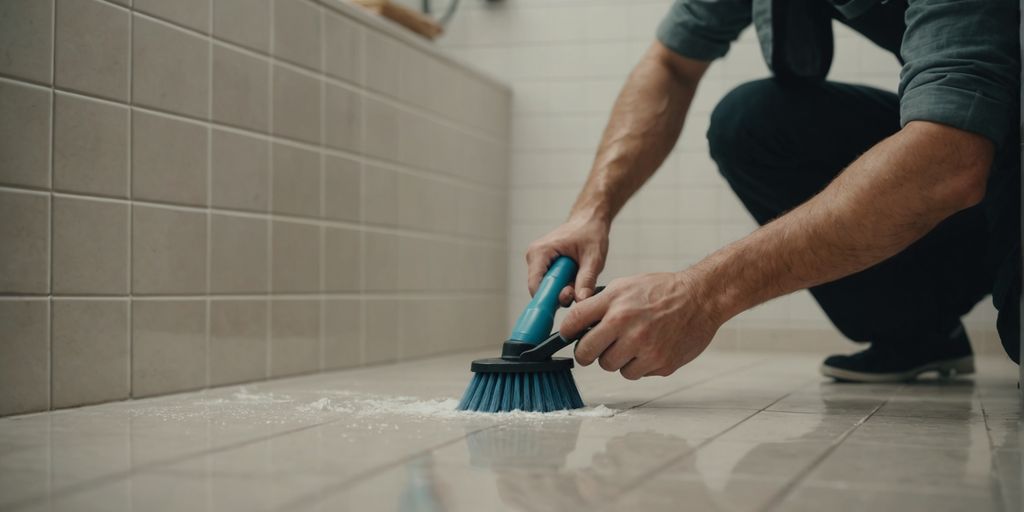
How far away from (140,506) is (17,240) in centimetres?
67

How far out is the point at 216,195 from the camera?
1700 mm

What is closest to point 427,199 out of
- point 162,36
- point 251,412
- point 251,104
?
point 251,104

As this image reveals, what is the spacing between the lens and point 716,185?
9.11 feet

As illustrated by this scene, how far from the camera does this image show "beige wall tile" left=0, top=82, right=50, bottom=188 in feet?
4.22

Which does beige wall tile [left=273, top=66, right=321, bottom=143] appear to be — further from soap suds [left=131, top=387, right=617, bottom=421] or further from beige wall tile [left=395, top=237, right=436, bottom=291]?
soap suds [left=131, top=387, right=617, bottom=421]

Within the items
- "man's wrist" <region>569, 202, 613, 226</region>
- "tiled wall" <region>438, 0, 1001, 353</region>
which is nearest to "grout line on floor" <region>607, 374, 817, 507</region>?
"man's wrist" <region>569, 202, 613, 226</region>

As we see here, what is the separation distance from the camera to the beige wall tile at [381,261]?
220cm

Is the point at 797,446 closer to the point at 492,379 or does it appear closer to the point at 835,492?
the point at 835,492

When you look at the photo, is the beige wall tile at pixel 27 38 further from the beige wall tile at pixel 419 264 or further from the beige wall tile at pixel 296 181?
the beige wall tile at pixel 419 264

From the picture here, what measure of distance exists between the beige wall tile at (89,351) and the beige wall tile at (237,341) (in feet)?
0.71

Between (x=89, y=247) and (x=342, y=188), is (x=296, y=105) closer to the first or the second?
(x=342, y=188)

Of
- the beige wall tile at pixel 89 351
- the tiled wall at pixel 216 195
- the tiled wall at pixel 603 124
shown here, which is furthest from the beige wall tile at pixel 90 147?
the tiled wall at pixel 603 124

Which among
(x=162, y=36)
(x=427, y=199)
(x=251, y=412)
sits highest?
(x=162, y=36)

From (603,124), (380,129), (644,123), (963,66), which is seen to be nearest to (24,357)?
(644,123)
